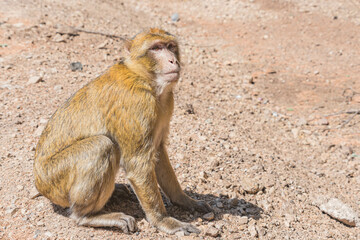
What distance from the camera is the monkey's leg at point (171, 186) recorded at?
190 inches

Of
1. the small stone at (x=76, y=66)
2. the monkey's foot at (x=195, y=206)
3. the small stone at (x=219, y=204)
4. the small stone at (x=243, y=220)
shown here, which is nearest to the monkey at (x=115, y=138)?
the monkey's foot at (x=195, y=206)

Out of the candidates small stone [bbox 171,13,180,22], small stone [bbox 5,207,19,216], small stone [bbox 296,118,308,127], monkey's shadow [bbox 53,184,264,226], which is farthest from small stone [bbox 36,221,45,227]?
small stone [bbox 171,13,180,22]

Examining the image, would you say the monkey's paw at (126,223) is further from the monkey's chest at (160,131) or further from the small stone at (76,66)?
the small stone at (76,66)

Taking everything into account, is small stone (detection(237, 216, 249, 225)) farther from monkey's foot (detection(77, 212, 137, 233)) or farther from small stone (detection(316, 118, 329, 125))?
small stone (detection(316, 118, 329, 125))

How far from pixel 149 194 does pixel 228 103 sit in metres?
4.79

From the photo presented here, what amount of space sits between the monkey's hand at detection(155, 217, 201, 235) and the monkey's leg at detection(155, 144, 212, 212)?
1.62 feet

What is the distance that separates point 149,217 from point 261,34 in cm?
959

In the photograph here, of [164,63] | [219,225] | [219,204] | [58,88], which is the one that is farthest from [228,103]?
[164,63]

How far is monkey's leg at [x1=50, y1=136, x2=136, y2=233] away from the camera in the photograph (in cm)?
400

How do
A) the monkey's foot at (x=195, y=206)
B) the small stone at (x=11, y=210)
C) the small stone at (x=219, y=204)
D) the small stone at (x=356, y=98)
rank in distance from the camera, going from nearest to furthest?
the small stone at (x=11, y=210) → the monkey's foot at (x=195, y=206) → the small stone at (x=219, y=204) → the small stone at (x=356, y=98)

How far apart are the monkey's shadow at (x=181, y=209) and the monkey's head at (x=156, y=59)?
1.60 meters

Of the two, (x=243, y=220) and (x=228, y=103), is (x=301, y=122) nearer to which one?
(x=228, y=103)

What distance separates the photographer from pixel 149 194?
419 centimetres

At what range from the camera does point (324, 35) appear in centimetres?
1223
